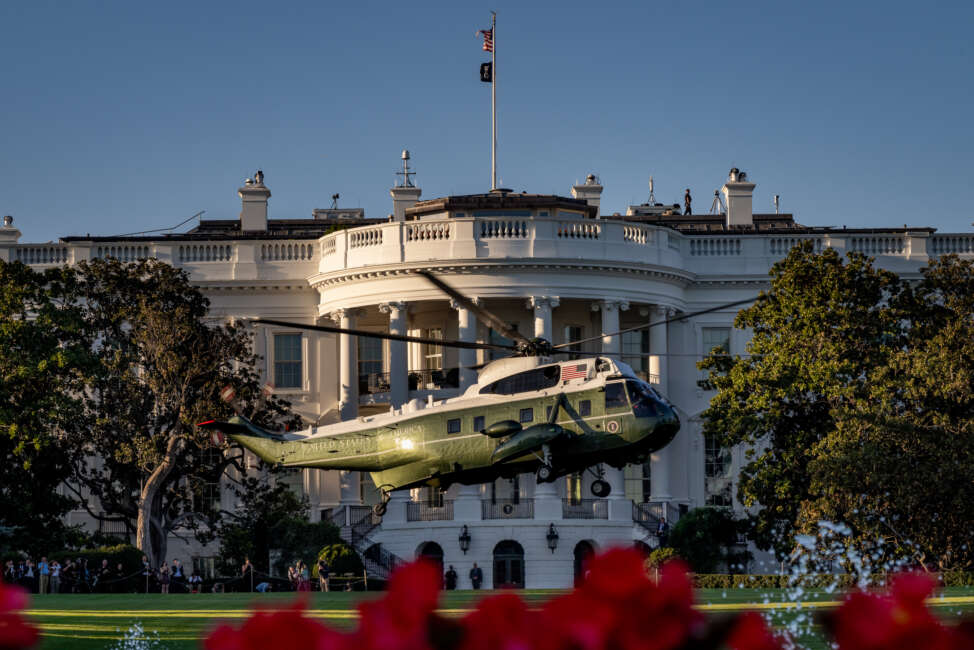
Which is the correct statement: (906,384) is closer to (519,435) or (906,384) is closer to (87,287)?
(519,435)

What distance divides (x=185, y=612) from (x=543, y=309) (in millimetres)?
34145

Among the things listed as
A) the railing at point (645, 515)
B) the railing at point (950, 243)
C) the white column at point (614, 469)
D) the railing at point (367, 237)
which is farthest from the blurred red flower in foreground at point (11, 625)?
Result: the railing at point (950, 243)

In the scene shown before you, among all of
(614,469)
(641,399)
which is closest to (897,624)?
(641,399)

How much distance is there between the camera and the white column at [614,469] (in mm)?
65062

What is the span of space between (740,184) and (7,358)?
119 feet

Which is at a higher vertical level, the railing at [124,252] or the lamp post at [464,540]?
the railing at [124,252]

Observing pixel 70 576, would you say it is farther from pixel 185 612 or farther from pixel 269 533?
pixel 185 612

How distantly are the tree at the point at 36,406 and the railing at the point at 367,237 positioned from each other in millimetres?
12855

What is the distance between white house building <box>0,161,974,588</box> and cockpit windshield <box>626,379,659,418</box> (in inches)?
1256

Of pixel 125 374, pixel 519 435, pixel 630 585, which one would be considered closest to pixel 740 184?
pixel 125 374

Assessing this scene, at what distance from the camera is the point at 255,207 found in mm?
78562

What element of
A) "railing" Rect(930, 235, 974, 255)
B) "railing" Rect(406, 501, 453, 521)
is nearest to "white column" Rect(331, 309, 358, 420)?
"railing" Rect(406, 501, 453, 521)

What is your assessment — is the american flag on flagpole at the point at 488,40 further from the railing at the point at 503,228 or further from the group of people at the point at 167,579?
the group of people at the point at 167,579

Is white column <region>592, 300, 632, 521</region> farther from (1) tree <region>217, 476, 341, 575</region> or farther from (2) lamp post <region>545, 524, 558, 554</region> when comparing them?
(1) tree <region>217, 476, 341, 575</region>
